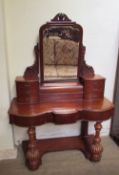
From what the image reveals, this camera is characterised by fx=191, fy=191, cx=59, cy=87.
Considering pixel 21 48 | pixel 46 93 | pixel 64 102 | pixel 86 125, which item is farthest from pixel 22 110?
pixel 86 125

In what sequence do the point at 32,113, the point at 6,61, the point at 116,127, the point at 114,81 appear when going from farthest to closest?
the point at 116,127, the point at 114,81, the point at 6,61, the point at 32,113

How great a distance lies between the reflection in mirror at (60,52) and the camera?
6.44 ft

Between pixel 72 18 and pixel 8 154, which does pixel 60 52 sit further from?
pixel 8 154

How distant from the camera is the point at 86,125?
7.90ft

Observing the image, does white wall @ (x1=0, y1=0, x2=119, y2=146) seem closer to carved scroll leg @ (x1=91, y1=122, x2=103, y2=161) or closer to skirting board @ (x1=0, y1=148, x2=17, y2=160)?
skirting board @ (x1=0, y1=148, x2=17, y2=160)

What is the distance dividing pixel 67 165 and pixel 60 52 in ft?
3.99

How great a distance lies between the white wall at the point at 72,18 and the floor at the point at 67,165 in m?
0.40

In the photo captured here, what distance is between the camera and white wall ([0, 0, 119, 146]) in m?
1.95

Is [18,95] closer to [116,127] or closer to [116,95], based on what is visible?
[116,95]

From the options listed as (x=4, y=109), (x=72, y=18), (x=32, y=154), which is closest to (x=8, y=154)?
(x=32, y=154)

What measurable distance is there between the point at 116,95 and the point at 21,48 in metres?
1.29

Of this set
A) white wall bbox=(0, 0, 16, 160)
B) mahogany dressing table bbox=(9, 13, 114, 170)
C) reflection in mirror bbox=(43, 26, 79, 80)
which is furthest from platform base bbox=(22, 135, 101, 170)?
reflection in mirror bbox=(43, 26, 79, 80)

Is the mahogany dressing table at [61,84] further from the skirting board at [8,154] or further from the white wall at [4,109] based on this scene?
the skirting board at [8,154]

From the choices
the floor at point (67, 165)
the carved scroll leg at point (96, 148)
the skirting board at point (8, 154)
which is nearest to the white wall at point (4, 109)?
the skirting board at point (8, 154)
